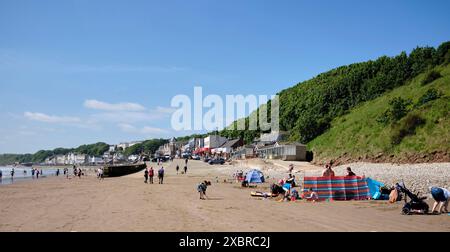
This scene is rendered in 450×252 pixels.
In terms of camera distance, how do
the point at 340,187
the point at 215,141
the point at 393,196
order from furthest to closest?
the point at 215,141 → the point at 340,187 → the point at 393,196

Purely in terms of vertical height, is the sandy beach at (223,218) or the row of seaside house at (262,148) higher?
the row of seaside house at (262,148)

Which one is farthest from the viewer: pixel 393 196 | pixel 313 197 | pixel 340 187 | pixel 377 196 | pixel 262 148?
pixel 262 148

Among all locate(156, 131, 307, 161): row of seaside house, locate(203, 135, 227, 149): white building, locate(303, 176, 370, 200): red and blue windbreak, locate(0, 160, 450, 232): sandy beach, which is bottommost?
locate(0, 160, 450, 232): sandy beach

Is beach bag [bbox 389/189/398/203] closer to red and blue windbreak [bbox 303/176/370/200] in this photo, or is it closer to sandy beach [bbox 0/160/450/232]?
sandy beach [bbox 0/160/450/232]

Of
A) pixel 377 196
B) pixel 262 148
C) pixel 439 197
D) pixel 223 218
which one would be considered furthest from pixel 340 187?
pixel 262 148

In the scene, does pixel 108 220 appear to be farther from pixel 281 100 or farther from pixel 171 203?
pixel 281 100

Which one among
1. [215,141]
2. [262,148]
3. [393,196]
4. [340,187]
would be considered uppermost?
[215,141]

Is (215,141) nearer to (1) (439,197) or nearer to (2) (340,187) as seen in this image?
(2) (340,187)

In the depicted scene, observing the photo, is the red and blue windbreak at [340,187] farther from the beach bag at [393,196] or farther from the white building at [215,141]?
the white building at [215,141]

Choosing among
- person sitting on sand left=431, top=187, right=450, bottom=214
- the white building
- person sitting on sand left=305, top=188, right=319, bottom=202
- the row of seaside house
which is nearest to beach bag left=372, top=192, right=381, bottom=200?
person sitting on sand left=305, top=188, right=319, bottom=202

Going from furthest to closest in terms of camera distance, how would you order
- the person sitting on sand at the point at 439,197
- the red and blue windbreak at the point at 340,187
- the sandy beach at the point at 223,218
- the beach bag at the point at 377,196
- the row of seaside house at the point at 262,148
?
the row of seaside house at the point at 262,148 < the red and blue windbreak at the point at 340,187 < the beach bag at the point at 377,196 < the person sitting on sand at the point at 439,197 < the sandy beach at the point at 223,218

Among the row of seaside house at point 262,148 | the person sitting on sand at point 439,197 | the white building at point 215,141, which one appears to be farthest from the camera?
the white building at point 215,141

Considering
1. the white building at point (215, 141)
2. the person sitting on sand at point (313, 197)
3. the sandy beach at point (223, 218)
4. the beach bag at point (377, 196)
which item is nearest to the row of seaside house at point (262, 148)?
the white building at point (215, 141)

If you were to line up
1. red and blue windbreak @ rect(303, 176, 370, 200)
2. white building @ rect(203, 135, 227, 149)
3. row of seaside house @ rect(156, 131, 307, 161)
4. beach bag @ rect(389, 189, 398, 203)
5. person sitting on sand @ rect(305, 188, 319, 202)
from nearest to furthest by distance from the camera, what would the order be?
beach bag @ rect(389, 189, 398, 203) < person sitting on sand @ rect(305, 188, 319, 202) < red and blue windbreak @ rect(303, 176, 370, 200) < row of seaside house @ rect(156, 131, 307, 161) < white building @ rect(203, 135, 227, 149)
